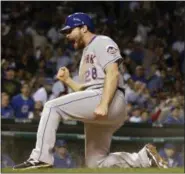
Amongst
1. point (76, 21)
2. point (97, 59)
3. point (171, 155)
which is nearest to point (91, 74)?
point (97, 59)

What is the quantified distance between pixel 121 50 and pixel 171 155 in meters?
5.54

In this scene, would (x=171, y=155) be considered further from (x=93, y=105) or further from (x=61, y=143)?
(x=93, y=105)

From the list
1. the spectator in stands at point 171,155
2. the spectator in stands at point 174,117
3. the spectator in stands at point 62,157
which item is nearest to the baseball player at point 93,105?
the spectator in stands at point 62,157

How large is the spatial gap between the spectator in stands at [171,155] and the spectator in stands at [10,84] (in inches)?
125

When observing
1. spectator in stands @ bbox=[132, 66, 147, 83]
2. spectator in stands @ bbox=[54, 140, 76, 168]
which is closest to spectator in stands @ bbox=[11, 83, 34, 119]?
spectator in stands @ bbox=[54, 140, 76, 168]

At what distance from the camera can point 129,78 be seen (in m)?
13.7

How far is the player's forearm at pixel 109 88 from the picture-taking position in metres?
6.33

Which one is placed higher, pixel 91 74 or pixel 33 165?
pixel 91 74

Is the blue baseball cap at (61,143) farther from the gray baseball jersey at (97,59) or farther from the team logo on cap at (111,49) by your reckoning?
the team logo on cap at (111,49)

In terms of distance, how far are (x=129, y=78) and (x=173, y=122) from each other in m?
2.16

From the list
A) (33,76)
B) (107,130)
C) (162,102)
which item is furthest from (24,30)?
(107,130)

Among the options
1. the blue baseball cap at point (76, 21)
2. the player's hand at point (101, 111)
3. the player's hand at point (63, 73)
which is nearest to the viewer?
the player's hand at point (101, 111)

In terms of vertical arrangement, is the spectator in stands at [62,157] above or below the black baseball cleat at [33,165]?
below

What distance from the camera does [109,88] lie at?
6336 mm
